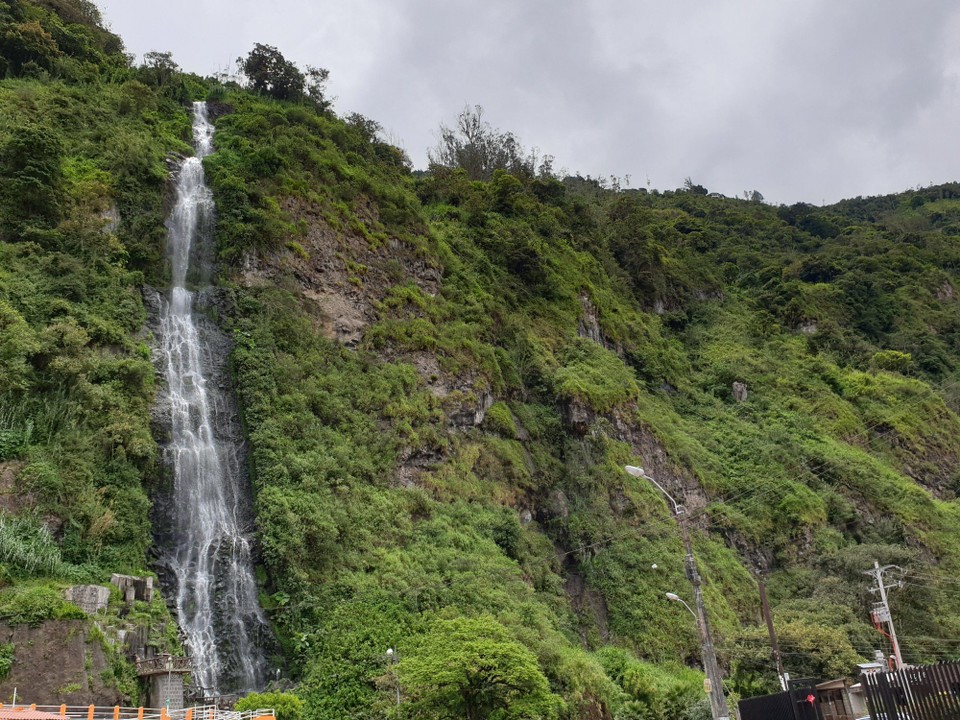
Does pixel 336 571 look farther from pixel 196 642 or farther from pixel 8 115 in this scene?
pixel 8 115

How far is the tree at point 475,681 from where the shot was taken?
1802cm

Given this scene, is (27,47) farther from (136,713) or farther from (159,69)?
(136,713)

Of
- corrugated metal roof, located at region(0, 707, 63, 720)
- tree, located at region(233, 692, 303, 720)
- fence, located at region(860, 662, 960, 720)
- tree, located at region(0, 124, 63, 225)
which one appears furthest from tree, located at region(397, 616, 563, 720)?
tree, located at region(0, 124, 63, 225)

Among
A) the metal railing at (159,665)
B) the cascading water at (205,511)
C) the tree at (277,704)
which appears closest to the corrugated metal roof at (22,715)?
the metal railing at (159,665)

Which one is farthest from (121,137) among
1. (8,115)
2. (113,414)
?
(113,414)

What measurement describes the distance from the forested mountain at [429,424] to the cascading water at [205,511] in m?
0.80

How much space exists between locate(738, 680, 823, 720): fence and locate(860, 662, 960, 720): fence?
4.54m

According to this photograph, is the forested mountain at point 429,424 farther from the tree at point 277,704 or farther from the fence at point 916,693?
the fence at point 916,693

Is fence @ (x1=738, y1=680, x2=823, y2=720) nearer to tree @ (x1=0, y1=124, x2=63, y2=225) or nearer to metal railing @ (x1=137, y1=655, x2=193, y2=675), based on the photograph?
metal railing @ (x1=137, y1=655, x2=193, y2=675)

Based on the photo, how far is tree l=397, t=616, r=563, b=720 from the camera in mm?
18016

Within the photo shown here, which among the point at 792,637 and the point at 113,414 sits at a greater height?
the point at 113,414

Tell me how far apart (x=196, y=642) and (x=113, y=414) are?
24.5ft

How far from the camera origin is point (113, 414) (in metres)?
23.0

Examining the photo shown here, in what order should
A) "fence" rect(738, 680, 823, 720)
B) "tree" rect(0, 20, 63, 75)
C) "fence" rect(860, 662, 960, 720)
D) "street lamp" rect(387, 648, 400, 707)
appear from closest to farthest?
1. "fence" rect(860, 662, 960, 720)
2. "fence" rect(738, 680, 823, 720)
3. "street lamp" rect(387, 648, 400, 707)
4. "tree" rect(0, 20, 63, 75)
